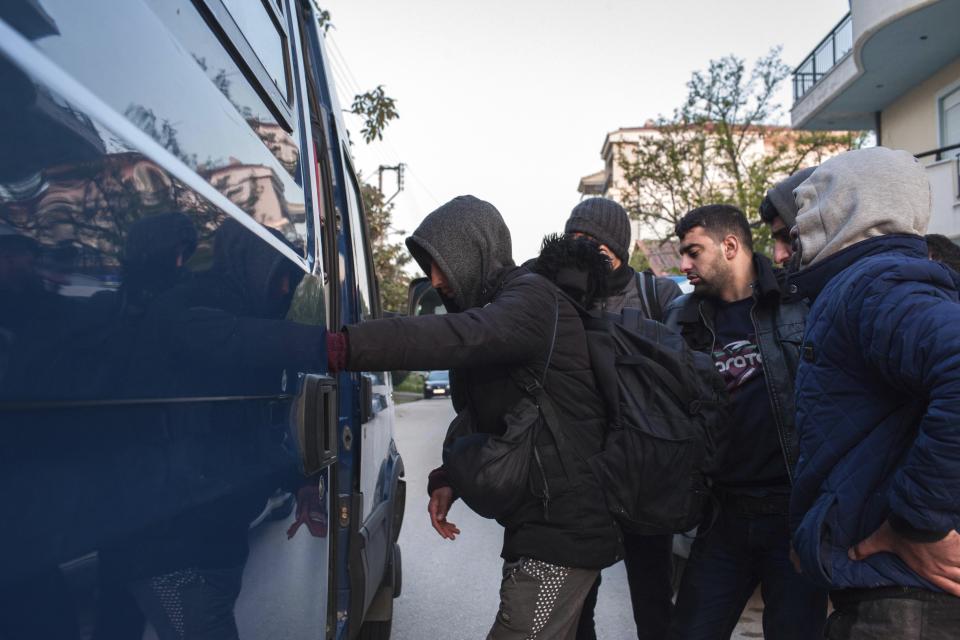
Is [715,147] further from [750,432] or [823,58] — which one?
[750,432]

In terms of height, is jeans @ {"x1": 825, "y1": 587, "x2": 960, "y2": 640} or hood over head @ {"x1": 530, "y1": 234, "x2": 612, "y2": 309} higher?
hood over head @ {"x1": 530, "y1": 234, "x2": 612, "y2": 309}

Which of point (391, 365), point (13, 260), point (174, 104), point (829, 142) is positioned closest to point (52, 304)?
point (13, 260)

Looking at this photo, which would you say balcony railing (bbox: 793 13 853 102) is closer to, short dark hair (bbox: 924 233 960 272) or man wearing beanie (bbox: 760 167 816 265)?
short dark hair (bbox: 924 233 960 272)

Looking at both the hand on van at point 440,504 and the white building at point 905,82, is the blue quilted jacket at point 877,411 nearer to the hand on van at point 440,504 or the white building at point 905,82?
the hand on van at point 440,504

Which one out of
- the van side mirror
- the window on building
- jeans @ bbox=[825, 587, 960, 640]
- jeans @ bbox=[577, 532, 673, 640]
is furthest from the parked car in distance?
jeans @ bbox=[825, 587, 960, 640]

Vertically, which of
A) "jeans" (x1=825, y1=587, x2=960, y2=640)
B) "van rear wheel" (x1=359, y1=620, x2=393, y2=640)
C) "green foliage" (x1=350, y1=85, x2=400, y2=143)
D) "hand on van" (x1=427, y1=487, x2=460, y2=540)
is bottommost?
"van rear wheel" (x1=359, y1=620, x2=393, y2=640)

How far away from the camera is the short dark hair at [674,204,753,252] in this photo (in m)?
3.06

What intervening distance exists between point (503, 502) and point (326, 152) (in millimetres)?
1248

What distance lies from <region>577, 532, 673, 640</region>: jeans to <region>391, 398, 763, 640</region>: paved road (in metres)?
1.67

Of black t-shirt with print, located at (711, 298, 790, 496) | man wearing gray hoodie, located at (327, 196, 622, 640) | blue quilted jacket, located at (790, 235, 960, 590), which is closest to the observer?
blue quilted jacket, located at (790, 235, 960, 590)

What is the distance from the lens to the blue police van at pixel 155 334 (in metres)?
0.81

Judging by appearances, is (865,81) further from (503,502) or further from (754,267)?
(503,502)

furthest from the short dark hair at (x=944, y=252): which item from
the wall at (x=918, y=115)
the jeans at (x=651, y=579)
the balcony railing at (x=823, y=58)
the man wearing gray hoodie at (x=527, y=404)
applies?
the balcony railing at (x=823, y=58)

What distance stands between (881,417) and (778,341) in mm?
872
